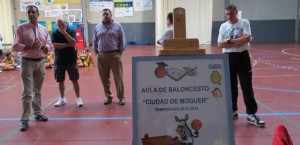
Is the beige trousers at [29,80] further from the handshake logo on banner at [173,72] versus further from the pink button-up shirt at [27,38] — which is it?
the handshake logo on banner at [173,72]

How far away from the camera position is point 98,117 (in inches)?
198

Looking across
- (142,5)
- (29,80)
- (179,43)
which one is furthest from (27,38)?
(142,5)

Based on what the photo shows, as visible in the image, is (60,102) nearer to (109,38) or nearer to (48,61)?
(109,38)

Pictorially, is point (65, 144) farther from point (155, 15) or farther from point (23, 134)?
point (155, 15)

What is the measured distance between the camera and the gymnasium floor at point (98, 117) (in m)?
4.05

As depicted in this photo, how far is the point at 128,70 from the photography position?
32.3ft

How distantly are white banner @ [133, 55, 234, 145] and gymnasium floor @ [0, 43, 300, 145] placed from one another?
1.34m

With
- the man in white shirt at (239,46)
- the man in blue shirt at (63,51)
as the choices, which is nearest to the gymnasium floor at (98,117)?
the man in white shirt at (239,46)

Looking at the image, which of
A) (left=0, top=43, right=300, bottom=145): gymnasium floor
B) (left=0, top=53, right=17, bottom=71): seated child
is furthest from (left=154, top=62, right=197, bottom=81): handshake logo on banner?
(left=0, top=53, right=17, bottom=71): seated child

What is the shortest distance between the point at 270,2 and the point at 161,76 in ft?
63.9

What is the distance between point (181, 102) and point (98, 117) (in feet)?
8.73

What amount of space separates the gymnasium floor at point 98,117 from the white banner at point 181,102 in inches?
52.8

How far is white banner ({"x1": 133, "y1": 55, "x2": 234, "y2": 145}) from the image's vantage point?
262cm

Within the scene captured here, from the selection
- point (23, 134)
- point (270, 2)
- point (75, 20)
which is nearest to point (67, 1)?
point (75, 20)
